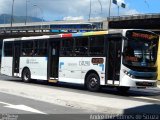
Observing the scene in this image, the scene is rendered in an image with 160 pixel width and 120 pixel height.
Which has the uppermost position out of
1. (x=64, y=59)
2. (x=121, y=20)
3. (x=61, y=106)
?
(x=121, y=20)

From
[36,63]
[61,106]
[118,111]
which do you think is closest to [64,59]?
[36,63]

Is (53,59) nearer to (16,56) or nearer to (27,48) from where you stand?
(27,48)

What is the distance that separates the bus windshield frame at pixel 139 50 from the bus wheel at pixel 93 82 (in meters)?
2.22

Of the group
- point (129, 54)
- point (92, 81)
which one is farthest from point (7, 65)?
point (129, 54)

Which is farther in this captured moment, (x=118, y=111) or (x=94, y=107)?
(x=94, y=107)

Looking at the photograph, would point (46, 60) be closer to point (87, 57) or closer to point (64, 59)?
point (64, 59)

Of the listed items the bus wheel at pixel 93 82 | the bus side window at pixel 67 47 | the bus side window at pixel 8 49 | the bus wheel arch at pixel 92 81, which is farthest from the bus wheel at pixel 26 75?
the bus wheel at pixel 93 82

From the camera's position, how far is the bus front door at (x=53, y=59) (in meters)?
25.3

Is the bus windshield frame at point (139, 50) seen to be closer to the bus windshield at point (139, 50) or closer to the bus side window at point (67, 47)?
the bus windshield at point (139, 50)

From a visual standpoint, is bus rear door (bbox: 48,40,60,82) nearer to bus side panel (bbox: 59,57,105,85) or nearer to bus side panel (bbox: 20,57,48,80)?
bus side panel (bbox: 20,57,48,80)

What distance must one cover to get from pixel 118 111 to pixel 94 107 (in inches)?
42.1

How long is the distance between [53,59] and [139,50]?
6792 millimetres

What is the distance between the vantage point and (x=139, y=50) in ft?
67.0

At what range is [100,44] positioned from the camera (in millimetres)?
21672
